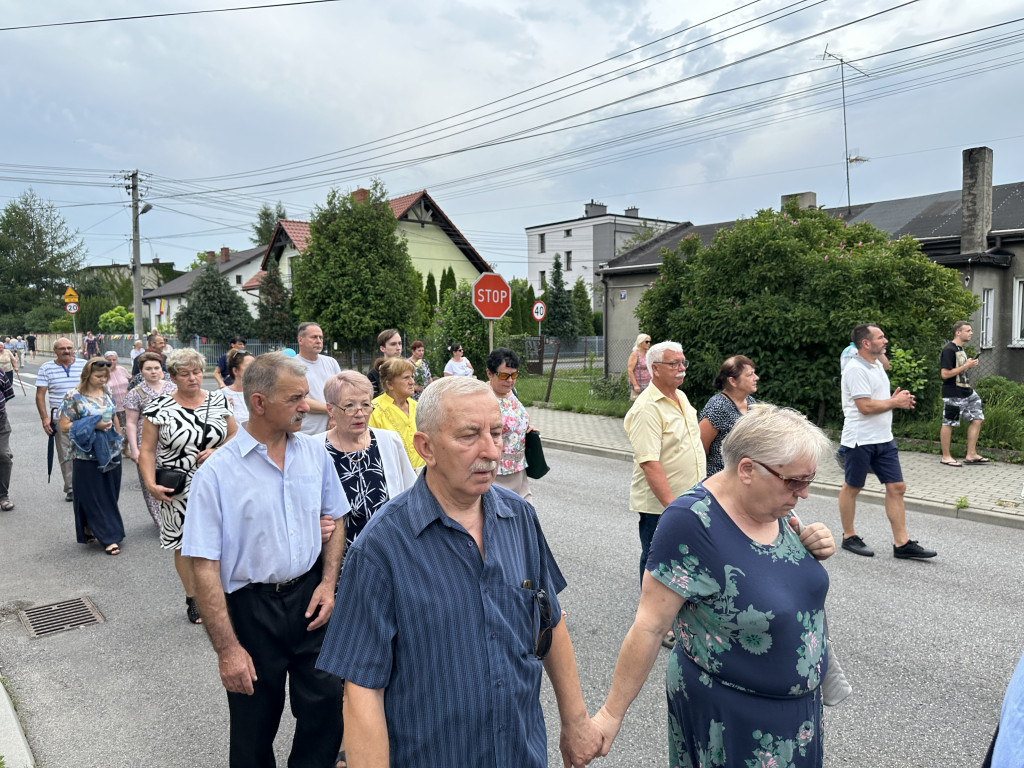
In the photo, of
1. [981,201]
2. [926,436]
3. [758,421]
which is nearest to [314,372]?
[758,421]

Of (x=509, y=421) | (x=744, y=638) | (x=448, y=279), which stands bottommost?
(x=744, y=638)

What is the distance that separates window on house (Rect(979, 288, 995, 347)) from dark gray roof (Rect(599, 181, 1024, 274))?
85cm

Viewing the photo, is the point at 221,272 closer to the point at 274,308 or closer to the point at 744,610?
the point at 274,308

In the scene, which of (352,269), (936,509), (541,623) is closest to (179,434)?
(541,623)

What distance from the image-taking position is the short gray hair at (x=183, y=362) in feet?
15.9

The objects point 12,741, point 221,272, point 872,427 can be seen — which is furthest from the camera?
point 221,272

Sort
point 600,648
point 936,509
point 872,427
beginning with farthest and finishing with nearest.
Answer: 1. point 936,509
2. point 872,427
3. point 600,648

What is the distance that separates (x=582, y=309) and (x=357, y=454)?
170ft

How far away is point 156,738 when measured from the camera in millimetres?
3719

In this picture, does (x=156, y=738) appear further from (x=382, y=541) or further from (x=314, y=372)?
(x=314, y=372)

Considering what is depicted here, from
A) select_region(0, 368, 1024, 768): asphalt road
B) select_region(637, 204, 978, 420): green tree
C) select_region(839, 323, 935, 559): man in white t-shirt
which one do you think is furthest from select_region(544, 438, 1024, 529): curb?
select_region(637, 204, 978, 420): green tree

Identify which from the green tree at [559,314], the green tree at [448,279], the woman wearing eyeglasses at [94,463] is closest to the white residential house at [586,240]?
the green tree at [559,314]

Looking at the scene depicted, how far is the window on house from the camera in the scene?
18562mm

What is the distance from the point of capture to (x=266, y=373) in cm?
295
